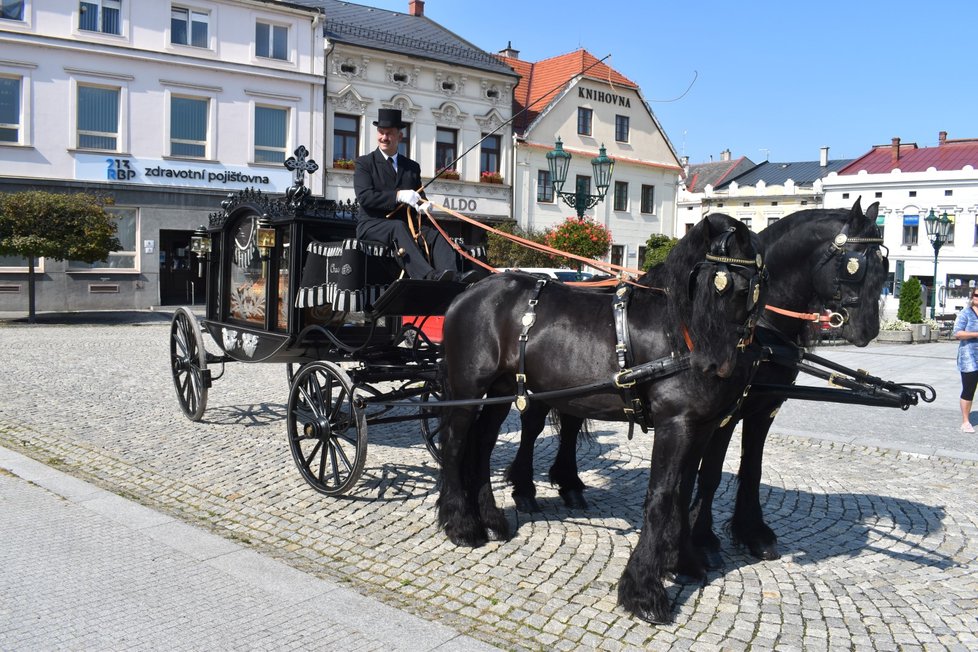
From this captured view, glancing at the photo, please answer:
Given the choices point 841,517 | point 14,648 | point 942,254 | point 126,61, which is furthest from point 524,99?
point 14,648

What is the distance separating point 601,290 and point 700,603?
1.79 meters

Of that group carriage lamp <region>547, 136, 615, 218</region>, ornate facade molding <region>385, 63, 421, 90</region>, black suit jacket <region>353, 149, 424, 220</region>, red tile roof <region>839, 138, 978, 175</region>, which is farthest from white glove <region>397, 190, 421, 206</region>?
red tile roof <region>839, 138, 978, 175</region>

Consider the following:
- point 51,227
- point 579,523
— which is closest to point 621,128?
point 51,227

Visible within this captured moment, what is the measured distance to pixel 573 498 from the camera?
5871mm

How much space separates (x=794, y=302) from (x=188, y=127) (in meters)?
24.8

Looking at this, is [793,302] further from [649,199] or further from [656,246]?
[649,199]

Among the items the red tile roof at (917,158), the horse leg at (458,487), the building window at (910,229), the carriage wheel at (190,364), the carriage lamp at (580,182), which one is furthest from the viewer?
the red tile roof at (917,158)

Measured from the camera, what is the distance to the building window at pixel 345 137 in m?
28.7

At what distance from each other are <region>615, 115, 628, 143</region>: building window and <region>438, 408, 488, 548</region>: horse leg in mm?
33257

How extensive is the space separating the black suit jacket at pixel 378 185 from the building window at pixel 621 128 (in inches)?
1256

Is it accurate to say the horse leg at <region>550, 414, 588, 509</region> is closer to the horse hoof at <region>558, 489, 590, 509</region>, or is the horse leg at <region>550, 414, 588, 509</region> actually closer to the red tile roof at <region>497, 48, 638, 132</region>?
the horse hoof at <region>558, 489, 590, 509</region>

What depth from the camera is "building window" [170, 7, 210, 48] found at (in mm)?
25250

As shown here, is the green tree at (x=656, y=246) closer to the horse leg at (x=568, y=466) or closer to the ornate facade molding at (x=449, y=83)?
the ornate facade molding at (x=449, y=83)

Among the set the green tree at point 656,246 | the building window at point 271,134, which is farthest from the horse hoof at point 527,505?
the green tree at point 656,246
